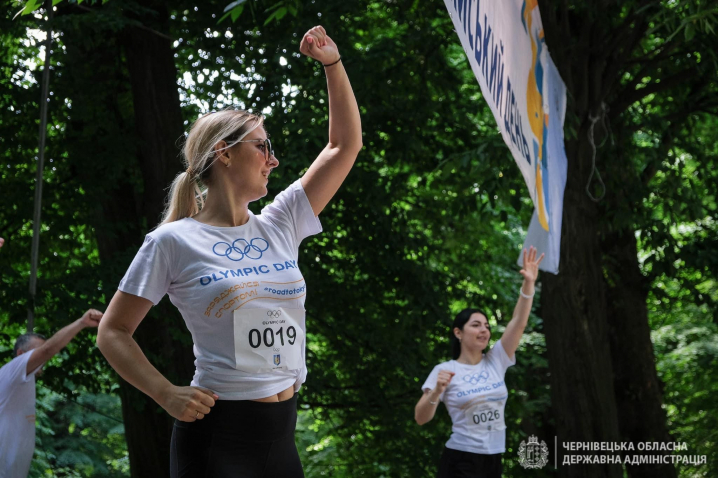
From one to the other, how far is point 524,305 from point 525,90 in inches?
76.3

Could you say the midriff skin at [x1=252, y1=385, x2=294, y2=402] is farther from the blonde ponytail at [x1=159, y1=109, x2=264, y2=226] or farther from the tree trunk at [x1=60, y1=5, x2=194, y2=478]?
the tree trunk at [x1=60, y1=5, x2=194, y2=478]

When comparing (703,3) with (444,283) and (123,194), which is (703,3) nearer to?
(444,283)

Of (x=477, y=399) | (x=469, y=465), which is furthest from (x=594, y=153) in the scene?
(x=469, y=465)

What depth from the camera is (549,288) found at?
26.9 feet

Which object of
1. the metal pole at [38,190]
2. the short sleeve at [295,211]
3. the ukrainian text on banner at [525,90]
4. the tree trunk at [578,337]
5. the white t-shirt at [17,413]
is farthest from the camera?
the tree trunk at [578,337]

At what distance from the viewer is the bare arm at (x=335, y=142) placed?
2.62 m

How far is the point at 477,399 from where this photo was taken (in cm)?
581

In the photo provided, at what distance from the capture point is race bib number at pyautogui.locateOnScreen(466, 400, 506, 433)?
574cm

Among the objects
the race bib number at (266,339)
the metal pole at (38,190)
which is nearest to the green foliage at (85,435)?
the metal pole at (38,190)

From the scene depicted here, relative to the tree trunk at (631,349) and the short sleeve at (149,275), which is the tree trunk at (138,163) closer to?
the tree trunk at (631,349)

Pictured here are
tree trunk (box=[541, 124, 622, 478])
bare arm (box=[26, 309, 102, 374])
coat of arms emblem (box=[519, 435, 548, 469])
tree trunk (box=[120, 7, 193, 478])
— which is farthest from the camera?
coat of arms emblem (box=[519, 435, 548, 469])

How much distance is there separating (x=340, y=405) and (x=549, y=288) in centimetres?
293

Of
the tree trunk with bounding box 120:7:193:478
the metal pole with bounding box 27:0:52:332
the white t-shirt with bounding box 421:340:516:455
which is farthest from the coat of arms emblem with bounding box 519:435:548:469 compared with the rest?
the metal pole with bounding box 27:0:52:332

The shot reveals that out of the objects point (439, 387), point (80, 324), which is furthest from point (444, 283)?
point (80, 324)
